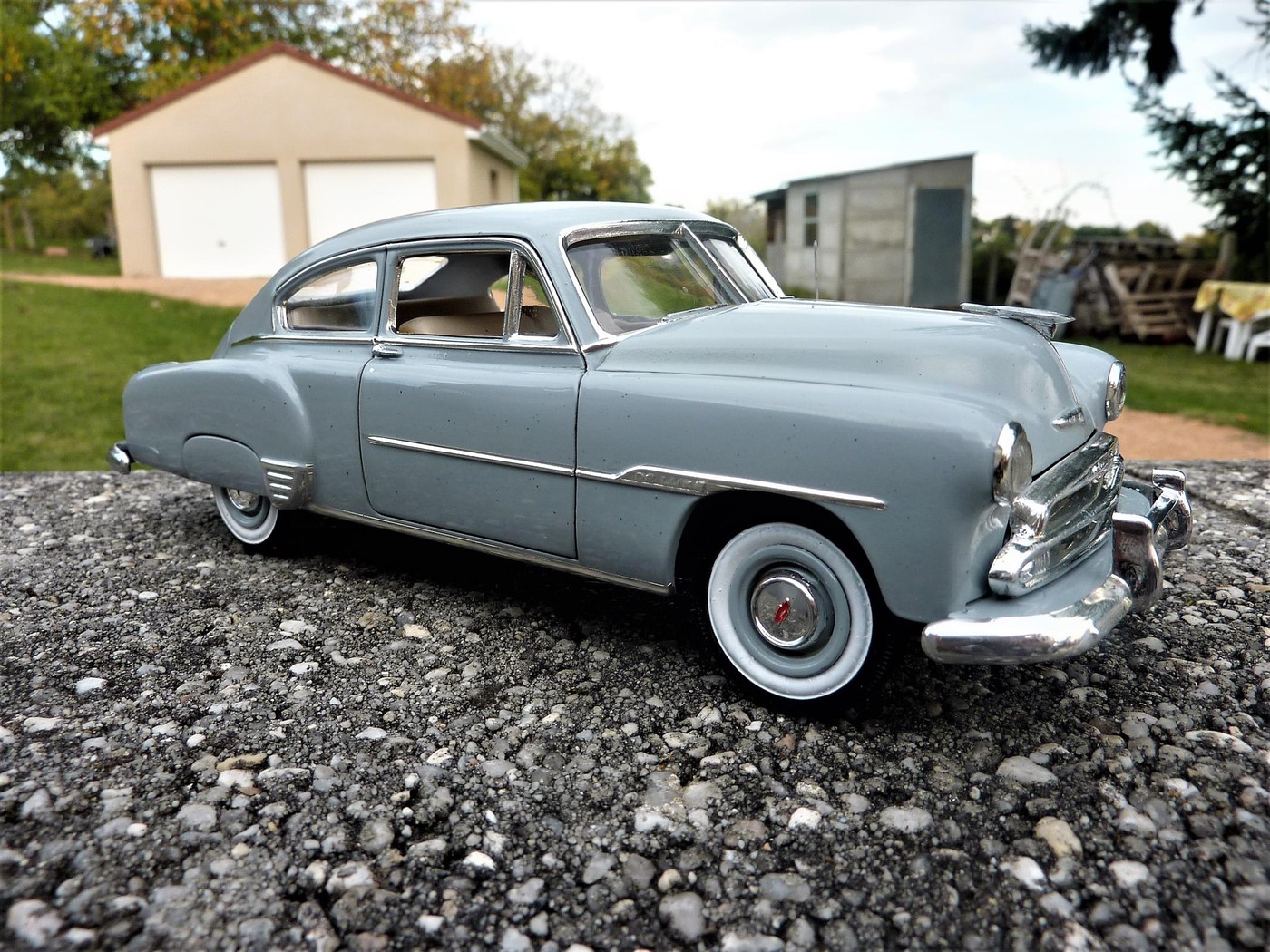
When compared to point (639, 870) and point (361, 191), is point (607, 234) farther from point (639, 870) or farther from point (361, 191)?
point (361, 191)

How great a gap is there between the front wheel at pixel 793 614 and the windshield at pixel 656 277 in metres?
0.93

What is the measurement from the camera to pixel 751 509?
296 centimetres

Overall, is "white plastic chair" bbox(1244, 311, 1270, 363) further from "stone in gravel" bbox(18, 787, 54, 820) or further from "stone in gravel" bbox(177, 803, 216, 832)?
"stone in gravel" bbox(18, 787, 54, 820)

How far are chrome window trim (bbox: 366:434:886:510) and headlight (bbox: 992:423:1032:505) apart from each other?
30 centimetres

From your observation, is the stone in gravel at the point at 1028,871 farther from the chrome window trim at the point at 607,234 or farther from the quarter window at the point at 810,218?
the quarter window at the point at 810,218

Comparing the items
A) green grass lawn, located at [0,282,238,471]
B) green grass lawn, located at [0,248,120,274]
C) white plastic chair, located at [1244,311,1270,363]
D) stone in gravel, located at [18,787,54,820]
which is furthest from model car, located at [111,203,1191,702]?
green grass lawn, located at [0,248,120,274]

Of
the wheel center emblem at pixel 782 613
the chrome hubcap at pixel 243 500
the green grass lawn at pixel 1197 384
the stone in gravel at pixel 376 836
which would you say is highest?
the wheel center emblem at pixel 782 613

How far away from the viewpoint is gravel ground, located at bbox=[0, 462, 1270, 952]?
7.08ft

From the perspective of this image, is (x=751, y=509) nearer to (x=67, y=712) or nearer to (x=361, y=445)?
(x=361, y=445)

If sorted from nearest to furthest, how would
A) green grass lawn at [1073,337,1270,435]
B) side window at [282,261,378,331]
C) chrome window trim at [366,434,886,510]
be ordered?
1. chrome window trim at [366,434,886,510]
2. side window at [282,261,378,331]
3. green grass lawn at [1073,337,1270,435]

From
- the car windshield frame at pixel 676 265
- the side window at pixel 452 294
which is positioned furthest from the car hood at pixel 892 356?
the side window at pixel 452 294

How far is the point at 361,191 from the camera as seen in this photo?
19.3 meters

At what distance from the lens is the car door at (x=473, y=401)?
3.32 metres

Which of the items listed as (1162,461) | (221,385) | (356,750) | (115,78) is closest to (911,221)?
(1162,461)
